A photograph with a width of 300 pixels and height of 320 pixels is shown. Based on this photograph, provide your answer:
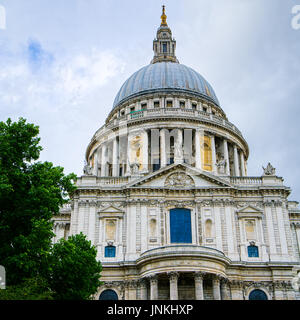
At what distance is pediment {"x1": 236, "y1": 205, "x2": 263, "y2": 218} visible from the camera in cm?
4191

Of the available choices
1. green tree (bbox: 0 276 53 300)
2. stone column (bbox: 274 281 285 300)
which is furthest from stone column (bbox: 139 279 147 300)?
green tree (bbox: 0 276 53 300)

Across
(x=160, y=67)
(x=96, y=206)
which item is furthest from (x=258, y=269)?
(x=160, y=67)

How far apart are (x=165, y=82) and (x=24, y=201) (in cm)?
4399

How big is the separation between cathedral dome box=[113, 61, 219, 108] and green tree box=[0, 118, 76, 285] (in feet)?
130

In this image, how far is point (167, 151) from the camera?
54.9 metres

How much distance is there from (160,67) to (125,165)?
20.2 metres

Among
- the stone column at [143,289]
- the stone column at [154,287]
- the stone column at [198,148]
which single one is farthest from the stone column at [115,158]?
the stone column at [154,287]

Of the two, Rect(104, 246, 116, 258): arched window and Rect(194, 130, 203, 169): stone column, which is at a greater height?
Rect(194, 130, 203, 169): stone column

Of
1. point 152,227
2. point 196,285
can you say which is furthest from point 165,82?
point 196,285

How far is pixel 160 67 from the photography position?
222ft

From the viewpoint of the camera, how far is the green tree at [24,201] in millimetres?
22016

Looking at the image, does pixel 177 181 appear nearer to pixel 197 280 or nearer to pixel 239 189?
pixel 239 189

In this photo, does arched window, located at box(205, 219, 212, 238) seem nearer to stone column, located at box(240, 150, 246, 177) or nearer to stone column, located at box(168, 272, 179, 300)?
stone column, located at box(168, 272, 179, 300)
